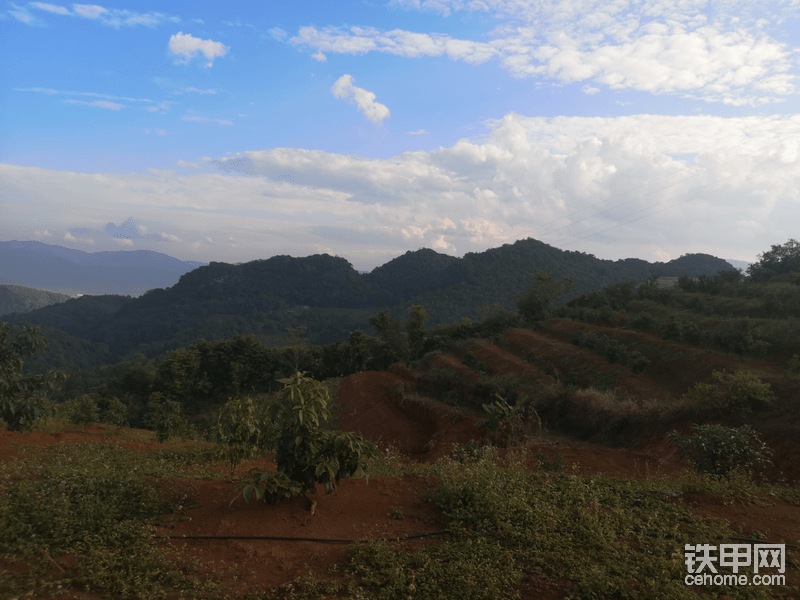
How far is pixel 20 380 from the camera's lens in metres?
8.75

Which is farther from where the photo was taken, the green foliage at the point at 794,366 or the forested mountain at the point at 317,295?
the forested mountain at the point at 317,295

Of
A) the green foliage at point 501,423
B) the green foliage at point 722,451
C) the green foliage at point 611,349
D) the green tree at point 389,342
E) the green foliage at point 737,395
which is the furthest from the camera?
the green tree at point 389,342

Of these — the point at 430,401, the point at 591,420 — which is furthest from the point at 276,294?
the point at 591,420

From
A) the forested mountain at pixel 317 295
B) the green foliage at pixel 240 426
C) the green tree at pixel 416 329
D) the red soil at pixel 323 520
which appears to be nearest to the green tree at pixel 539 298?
the green tree at pixel 416 329

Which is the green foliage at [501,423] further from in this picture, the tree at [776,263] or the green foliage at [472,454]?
the tree at [776,263]

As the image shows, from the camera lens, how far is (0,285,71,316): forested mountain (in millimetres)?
113350

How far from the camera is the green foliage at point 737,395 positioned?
9.55 metres

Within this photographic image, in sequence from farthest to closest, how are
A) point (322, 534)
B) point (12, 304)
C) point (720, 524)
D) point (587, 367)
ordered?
1. point (12, 304)
2. point (587, 367)
3. point (720, 524)
4. point (322, 534)

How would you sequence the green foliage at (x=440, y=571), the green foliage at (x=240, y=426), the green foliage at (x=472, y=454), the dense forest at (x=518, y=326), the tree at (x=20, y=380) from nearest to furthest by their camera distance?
the green foliage at (x=440, y=571) → the green foliage at (x=240, y=426) → the green foliage at (x=472, y=454) → the tree at (x=20, y=380) → the dense forest at (x=518, y=326)

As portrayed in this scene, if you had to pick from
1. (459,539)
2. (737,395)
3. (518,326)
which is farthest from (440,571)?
(518,326)

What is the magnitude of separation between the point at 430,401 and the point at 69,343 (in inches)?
2866

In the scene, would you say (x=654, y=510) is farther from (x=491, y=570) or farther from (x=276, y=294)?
(x=276, y=294)

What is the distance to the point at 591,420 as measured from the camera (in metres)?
12.5

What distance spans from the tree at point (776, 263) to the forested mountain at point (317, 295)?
1078 inches
